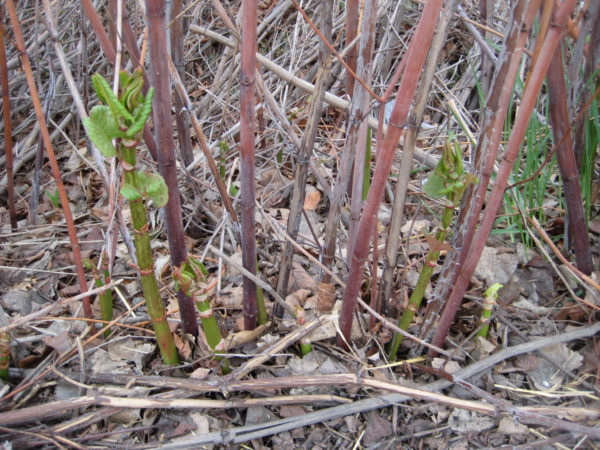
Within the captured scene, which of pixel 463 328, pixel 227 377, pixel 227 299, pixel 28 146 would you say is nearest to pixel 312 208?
pixel 227 299

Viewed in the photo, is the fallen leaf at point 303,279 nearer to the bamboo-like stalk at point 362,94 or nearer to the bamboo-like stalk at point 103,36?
the bamboo-like stalk at point 362,94

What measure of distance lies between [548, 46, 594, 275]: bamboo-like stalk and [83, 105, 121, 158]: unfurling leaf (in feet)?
3.41

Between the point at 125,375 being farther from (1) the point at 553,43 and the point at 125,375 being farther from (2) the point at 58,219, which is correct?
(1) the point at 553,43

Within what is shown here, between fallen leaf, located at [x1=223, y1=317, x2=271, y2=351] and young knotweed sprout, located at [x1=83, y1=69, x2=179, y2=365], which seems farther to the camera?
→ fallen leaf, located at [x1=223, y1=317, x2=271, y2=351]

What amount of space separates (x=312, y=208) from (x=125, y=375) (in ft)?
3.34

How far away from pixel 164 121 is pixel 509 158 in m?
0.72

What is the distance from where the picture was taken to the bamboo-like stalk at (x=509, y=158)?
2.83ft

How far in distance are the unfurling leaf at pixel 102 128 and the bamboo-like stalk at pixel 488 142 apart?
30.0 inches

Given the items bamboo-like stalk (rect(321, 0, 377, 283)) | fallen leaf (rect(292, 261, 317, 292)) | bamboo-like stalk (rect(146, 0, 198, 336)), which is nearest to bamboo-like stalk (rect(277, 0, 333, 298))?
bamboo-like stalk (rect(321, 0, 377, 283))

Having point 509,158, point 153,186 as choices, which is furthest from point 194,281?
point 509,158

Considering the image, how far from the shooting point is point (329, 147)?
2264 millimetres

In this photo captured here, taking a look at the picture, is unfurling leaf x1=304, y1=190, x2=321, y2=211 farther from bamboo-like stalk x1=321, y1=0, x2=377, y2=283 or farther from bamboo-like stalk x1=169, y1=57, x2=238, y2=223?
bamboo-like stalk x1=169, y1=57, x2=238, y2=223

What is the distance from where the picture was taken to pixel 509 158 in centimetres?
98

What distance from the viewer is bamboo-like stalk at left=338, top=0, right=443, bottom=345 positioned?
0.83 meters
